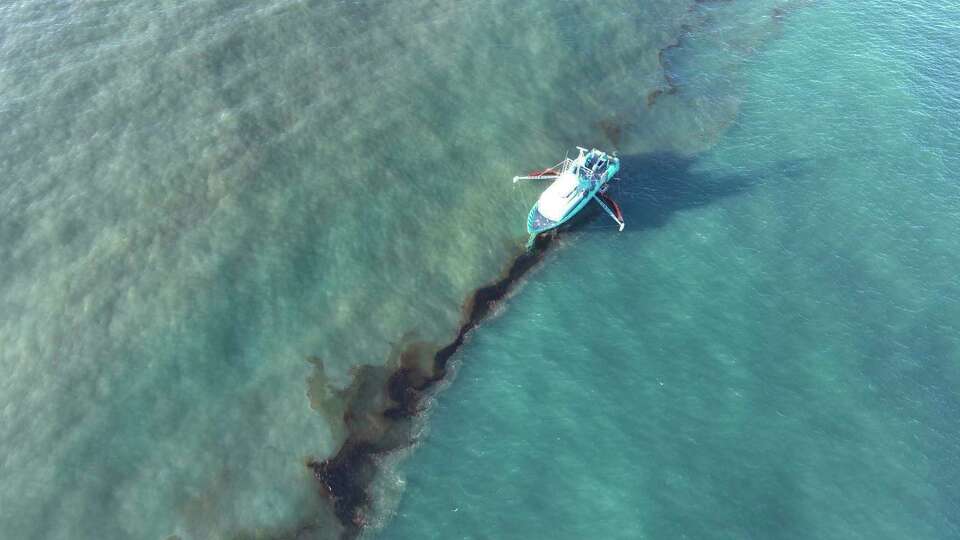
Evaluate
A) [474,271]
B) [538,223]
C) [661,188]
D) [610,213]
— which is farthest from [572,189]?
[474,271]

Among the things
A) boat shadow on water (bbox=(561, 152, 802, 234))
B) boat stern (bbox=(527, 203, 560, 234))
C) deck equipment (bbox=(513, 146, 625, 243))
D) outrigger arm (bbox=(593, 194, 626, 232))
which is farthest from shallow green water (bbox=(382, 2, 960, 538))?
boat stern (bbox=(527, 203, 560, 234))

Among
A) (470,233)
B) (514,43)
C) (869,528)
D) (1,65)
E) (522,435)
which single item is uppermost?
(1,65)

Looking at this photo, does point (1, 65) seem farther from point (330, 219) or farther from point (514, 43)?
point (514, 43)

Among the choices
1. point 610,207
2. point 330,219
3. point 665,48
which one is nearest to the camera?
point 330,219

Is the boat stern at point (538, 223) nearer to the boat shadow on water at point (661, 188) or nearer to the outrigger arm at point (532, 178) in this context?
the boat shadow on water at point (661, 188)

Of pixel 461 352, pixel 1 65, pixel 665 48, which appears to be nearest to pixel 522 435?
pixel 461 352

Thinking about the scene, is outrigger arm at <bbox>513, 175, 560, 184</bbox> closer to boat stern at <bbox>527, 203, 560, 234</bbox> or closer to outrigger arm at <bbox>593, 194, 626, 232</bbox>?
boat stern at <bbox>527, 203, 560, 234</bbox>
